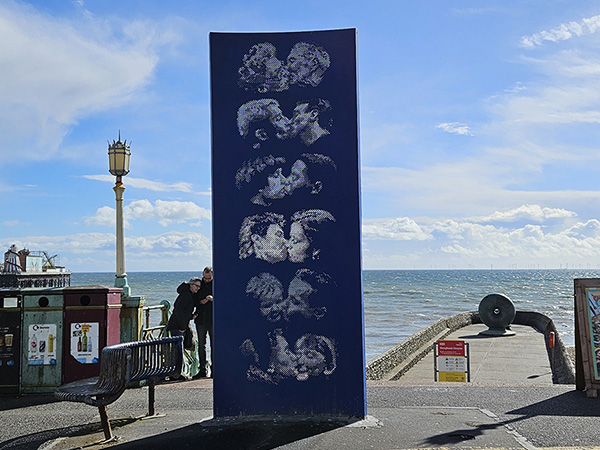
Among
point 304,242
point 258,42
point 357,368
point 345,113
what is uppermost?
point 258,42

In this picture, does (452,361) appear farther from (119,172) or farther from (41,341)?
(41,341)

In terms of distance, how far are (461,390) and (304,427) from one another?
3.07 m

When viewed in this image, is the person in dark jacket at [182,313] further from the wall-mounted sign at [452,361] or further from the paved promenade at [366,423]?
the wall-mounted sign at [452,361]

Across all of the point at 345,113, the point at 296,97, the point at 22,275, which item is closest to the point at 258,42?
the point at 296,97

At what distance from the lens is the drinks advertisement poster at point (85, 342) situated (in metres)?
9.15

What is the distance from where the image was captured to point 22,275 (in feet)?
252

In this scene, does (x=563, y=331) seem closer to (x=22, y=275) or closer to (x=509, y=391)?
(x=509, y=391)

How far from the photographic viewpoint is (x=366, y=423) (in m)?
7.02

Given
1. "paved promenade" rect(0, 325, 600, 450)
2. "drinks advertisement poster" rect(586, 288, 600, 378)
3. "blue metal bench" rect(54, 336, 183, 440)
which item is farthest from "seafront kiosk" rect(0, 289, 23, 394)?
"drinks advertisement poster" rect(586, 288, 600, 378)

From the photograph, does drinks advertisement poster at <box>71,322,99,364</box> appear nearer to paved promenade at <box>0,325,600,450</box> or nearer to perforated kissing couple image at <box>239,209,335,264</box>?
paved promenade at <box>0,325,600,450</box>

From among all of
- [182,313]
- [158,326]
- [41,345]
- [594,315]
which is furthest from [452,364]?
[41,345]

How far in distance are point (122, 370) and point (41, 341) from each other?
3147 millimetres

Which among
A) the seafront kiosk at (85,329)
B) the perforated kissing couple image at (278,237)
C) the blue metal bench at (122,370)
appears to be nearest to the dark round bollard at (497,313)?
the seafront kiosk at (85,329)

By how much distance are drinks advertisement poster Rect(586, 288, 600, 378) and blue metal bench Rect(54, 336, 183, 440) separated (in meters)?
5.39
